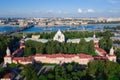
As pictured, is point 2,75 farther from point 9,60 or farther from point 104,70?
point 104,70

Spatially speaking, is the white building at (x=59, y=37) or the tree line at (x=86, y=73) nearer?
the tree line at (x=86, y=73)

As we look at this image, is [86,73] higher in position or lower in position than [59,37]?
lower

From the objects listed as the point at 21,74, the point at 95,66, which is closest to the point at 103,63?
the point at 95,66

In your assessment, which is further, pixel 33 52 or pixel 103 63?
pixel 33 52

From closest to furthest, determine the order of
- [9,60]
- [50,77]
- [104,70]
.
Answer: [50,77] → [104,70] → [9,60]

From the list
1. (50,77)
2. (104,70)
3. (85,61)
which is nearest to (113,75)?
(104,70)

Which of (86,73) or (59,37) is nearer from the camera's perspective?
(86,73)

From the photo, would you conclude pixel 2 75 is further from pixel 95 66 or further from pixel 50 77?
pixel 95 66

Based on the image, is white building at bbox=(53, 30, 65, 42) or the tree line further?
white building at bbox=(53, 30, 65, 42)

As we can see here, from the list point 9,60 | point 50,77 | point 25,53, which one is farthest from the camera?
point 25,53
